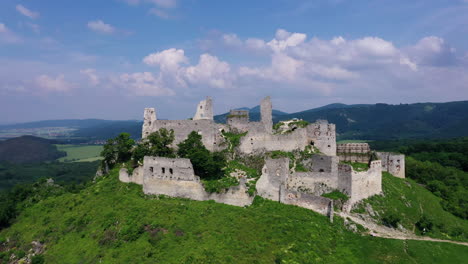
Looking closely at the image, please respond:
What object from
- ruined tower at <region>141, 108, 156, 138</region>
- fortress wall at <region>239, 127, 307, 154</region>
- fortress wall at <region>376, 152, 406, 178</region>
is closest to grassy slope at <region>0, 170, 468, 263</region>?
fortress wall at <region>239, 127, 307, 154</region>

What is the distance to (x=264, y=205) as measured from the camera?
35.9 m

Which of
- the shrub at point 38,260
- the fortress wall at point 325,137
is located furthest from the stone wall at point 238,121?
the shrub at point 38,260

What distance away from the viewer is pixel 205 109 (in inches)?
1978

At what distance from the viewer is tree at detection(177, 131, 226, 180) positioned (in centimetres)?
3988

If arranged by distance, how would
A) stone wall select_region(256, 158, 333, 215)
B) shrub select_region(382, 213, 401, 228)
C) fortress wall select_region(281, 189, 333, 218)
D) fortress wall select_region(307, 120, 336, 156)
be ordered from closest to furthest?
fortress wall select_region(281, 189, 333, 218) → stone wall select_region(256, 158, 333, 215) → shrub select_region(382, 213, 401, 228) → fortress wall select_region(307, 120, 336, 156)

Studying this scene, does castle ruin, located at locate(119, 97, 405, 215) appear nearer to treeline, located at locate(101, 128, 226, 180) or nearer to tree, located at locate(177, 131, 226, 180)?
treeline, located at locate(101, 128, 226, 180)

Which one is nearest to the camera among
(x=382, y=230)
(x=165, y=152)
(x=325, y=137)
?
(x=382, y=230)

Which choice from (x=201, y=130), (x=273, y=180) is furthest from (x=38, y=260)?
(x=273, y=180)

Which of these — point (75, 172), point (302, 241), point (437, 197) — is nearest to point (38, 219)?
point (302, 241)

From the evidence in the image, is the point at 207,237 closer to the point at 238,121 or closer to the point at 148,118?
the point at 238,121

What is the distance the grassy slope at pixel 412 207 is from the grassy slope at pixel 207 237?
5.06 meters

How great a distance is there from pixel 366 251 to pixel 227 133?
24471mm

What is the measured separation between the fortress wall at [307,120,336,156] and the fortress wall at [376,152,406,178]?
14735mm

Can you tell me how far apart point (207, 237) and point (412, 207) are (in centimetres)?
3043
